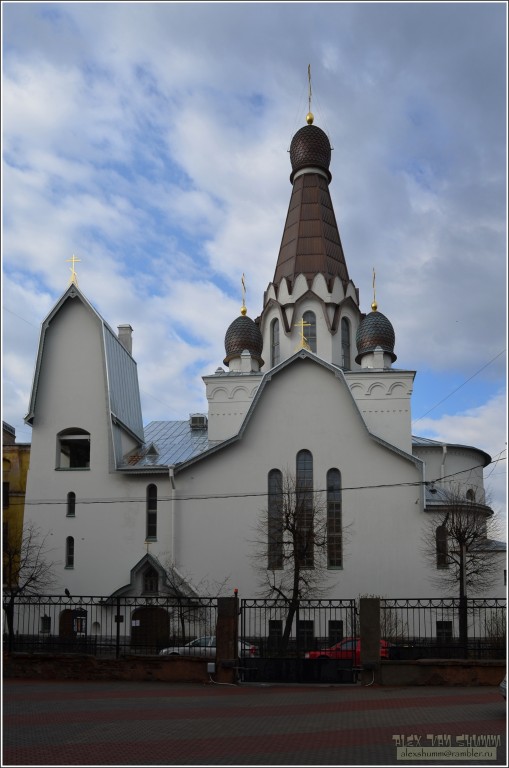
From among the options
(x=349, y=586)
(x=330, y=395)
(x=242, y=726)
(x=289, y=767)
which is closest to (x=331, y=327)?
(x=330, y=395)

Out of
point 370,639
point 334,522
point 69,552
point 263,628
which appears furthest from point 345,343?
point 370,639

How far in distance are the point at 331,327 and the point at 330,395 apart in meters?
8.85

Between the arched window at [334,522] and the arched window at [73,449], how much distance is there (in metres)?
10.2

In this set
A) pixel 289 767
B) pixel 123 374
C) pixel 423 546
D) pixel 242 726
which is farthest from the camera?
pixel 123 374

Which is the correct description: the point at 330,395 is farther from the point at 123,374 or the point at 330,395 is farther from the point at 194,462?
the point at 123,374

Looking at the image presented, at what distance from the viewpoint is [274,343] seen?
141 feet

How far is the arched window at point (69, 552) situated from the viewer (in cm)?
3347

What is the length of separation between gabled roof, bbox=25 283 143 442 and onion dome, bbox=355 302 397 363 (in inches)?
436

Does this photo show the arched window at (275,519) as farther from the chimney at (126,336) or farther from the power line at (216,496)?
the chimney at (126,336)

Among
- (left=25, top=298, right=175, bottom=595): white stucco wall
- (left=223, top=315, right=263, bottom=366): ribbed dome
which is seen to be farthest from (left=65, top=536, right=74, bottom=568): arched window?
(left=223, top=315, right=263, bottom=366): ribbed dome

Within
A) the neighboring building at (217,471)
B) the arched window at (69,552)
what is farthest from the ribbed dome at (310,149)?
the arched window at (69,552)

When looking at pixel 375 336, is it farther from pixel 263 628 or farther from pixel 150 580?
pixel 150 580

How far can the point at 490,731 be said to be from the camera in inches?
459

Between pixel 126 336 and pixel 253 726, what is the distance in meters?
29.9
